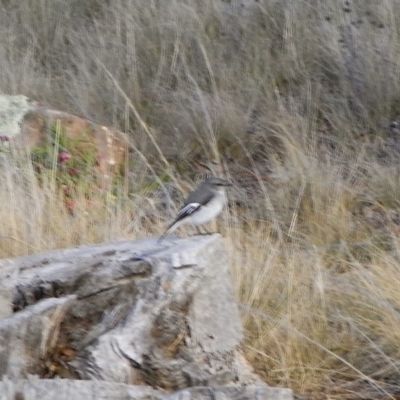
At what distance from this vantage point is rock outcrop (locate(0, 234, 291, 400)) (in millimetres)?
3037

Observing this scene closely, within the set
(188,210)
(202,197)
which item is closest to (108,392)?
(188,210)

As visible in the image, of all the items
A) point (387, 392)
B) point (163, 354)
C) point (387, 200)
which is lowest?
point (387, 200)

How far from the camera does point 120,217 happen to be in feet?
15.3

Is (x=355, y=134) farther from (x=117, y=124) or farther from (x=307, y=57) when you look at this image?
(x=117, y=124)

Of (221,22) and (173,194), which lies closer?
(173,194)

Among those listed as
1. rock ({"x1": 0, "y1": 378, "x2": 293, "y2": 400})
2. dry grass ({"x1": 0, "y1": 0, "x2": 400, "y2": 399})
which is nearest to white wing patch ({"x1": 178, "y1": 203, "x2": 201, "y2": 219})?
dry grass ({"x1": 0, "y1": 0, "x2": 400, "y2": 399})

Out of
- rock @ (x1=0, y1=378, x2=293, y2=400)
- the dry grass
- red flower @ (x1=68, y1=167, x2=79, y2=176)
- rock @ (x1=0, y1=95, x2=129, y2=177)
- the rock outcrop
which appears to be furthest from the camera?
rock @ (x1=0, y1=95, x2=129, y2=177)

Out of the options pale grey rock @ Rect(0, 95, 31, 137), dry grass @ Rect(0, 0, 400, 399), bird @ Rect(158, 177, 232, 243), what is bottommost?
dry grass @ Rect(0, 0, 400, 399)

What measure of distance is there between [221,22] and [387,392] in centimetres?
468

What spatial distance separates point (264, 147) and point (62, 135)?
1.26m

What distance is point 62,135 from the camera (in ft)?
19.6

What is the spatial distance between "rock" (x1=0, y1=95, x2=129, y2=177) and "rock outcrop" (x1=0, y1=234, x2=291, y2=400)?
240 cm

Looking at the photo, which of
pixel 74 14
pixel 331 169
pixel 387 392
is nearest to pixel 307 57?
pixel 331 169

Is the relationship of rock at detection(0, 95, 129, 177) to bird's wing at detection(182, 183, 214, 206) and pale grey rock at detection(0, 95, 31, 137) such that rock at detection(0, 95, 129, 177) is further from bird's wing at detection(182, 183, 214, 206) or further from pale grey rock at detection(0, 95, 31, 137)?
bird's wing at detection(182, 183, 214, 206)
